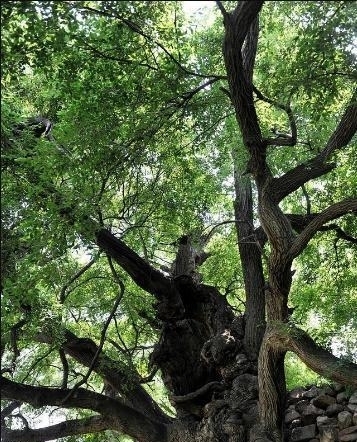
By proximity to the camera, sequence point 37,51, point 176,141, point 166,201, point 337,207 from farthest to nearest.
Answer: point 166,201
point 176,141
point 337,207
point 37,51

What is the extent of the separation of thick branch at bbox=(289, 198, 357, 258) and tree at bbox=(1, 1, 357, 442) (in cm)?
2

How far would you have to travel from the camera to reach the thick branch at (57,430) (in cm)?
672

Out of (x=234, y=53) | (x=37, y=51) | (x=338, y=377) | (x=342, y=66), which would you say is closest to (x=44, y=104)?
(x=37, y=51)

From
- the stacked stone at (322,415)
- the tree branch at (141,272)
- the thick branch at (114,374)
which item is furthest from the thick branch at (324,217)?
the thick branch at (114,374)

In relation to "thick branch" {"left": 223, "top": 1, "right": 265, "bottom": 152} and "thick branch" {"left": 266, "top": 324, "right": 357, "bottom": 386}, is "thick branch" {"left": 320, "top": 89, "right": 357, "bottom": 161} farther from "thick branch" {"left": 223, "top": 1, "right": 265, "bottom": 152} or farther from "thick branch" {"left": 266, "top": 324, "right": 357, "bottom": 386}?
"thick branch" {"left": 266, "top": 324, "right": 357, "bottom": 386}

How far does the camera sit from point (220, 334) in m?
7.05

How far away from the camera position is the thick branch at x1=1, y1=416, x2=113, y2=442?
672 cm

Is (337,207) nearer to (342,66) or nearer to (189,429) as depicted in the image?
(342,66)

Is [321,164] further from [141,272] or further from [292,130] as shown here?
[141,272]

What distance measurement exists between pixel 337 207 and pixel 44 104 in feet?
15.2

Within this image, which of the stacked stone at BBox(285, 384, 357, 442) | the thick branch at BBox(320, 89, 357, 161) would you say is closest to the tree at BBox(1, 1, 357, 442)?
the thick branch at BBox(320, 89, 357, 161)

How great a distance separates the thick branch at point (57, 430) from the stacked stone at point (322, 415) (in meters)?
2.27

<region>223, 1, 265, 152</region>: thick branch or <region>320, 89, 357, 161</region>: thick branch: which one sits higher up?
<region>223, 1, 265, 152</region>: thick branch

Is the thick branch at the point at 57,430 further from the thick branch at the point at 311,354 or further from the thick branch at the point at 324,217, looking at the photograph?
the thick branch at the point at 324,217
